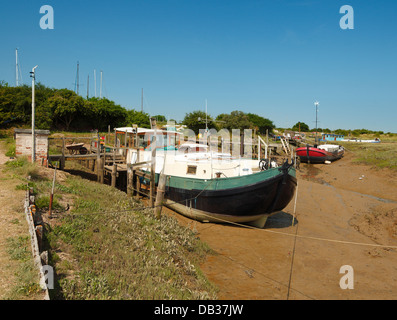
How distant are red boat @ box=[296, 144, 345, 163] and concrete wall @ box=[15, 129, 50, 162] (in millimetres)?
28143

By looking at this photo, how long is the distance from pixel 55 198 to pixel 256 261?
732 centimetres

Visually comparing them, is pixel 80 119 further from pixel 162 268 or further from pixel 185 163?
pixel 162 268

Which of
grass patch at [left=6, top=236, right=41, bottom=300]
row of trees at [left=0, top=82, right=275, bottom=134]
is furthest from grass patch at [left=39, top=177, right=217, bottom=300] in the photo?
row of trees at [left=0, top=82, right=275, bottom=134]

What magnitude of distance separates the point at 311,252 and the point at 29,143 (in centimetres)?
1375

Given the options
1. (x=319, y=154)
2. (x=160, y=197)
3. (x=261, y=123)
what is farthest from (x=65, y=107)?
(x=261, y=123)

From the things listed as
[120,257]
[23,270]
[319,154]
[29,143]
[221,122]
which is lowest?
[120,257]

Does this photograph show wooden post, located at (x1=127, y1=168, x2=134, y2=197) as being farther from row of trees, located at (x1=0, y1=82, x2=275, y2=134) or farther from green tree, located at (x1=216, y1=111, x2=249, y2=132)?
green tree, located at (x1=216, y1=111, x2=249, y2=132)

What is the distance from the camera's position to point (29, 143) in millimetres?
12992

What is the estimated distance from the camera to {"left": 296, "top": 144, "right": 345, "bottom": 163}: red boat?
31.9 m

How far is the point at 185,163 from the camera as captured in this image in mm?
14031

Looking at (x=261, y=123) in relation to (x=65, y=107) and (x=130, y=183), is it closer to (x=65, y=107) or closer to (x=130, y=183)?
(x=65, y=107)

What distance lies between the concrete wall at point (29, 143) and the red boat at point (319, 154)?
92.3ft

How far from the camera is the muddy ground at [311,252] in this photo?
760cm
